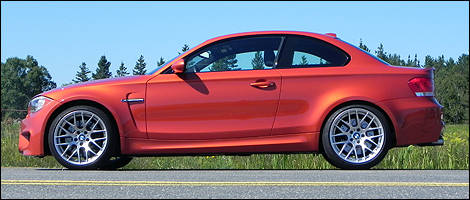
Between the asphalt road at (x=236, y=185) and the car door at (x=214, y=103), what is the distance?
717 millimetres

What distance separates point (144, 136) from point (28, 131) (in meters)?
1.29

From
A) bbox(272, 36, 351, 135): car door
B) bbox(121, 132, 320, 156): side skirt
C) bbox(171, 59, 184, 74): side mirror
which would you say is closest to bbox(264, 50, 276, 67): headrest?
bbox(272, 36, 351, 135): car door

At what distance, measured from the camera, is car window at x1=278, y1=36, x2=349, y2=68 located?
7.41 meters

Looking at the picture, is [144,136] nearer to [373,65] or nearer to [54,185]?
[54,185]

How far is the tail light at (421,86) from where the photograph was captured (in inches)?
285

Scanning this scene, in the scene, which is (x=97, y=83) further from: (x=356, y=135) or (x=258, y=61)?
(x=356, y=135)

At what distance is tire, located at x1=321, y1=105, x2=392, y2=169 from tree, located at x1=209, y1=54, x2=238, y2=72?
119cm

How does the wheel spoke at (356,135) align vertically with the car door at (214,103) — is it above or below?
below

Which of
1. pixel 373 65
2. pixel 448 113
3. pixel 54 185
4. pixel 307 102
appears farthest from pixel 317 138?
pixel 54 185

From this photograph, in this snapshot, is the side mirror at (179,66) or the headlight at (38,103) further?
the headlight at (38,103)

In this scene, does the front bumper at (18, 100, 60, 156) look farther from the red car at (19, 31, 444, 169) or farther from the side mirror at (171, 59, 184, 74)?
the side mirror at (171, 59, 184, 74)

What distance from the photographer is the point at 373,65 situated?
24.3ft

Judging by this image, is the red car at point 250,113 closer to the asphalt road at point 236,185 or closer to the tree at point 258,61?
the tree at point 258,61

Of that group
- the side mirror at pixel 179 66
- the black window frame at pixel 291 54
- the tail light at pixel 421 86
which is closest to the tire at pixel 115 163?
the side mirror at pixel 179 66
